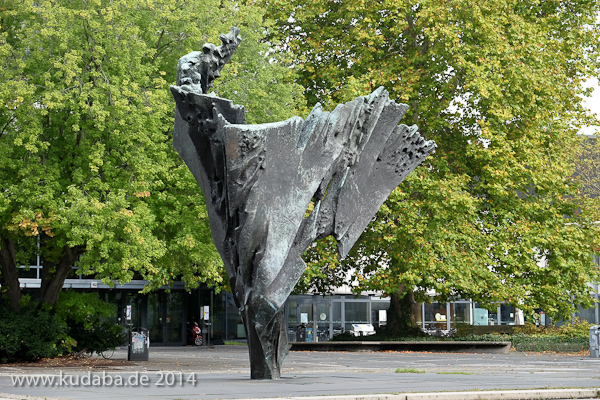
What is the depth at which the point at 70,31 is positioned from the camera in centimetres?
2044

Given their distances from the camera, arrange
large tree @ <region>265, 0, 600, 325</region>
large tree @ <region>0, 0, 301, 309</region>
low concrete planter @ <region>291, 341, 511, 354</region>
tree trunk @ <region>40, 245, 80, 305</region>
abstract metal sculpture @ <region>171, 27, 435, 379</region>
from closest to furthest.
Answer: abstract metal sculpture @ <region>171, 27, 435, 379</region> → large tree @ <region>0, 0, 301, 309</region> → tree trunk @ <region>40, 245, 80, 305</region> → large tree @ <region>265, 0, 600, 325</region> → low concrete planter @ <region>291, 341, 511, 354</region>

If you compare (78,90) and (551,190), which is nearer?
(78,90)

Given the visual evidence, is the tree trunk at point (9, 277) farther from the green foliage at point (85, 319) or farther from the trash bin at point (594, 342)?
the trash bin at point (594, 342)

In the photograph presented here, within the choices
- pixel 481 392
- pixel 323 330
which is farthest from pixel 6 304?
pixel 323 330

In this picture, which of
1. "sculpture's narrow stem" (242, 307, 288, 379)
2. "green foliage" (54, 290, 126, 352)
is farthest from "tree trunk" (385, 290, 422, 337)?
"sculpture's narrow stem" (242, 307, 288, 379)

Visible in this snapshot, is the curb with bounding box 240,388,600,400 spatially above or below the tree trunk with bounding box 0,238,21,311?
below

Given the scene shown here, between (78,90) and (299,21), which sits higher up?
(299,21)

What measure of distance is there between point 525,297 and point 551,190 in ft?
14.2

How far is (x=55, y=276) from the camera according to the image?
2323 cm

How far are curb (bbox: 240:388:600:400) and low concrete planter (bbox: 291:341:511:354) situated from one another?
1835 centimetres

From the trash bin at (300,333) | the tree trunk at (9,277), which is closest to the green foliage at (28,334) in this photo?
the tree trunk at (9,277)

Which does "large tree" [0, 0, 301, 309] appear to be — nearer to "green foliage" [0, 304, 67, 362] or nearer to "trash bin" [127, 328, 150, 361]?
"green foliage" [0, 304, 67, 362]

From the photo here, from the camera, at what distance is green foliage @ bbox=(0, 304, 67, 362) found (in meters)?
20.9

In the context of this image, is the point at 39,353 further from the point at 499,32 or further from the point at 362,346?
the point at 499,32
